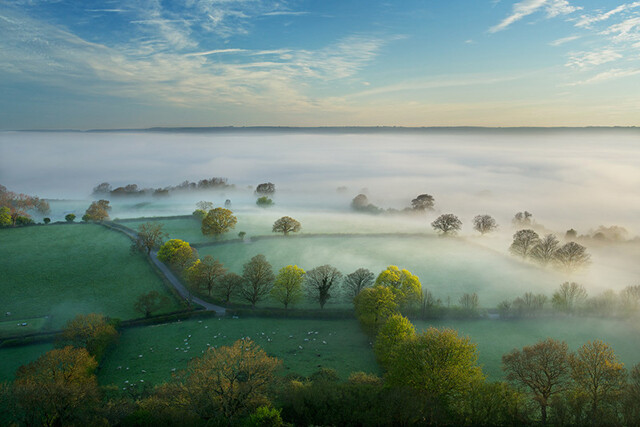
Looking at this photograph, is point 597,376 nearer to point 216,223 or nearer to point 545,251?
point 545,251

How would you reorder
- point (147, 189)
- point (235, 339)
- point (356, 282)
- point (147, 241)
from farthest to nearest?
point (147, 189) → point (147, 241) → point (356, 282) → point (235, 339)

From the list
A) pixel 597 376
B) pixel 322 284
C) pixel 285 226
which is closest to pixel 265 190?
pixel 285 226

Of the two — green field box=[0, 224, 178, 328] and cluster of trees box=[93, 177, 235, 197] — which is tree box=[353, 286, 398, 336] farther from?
cluster of trees box=[93, 177, 235, 197]

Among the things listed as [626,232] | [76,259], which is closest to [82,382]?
[76,259]

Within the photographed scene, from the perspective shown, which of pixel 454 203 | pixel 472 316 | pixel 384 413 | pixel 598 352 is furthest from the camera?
pixel 454 203

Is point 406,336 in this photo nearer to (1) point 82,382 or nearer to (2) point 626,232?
(1) point 82,382

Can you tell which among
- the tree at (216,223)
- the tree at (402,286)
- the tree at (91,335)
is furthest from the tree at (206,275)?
the tree at (216,223)
